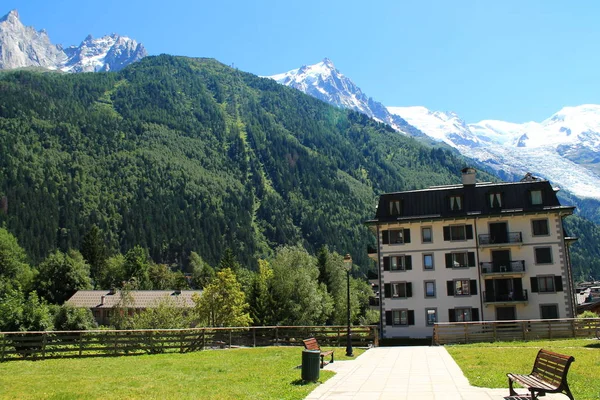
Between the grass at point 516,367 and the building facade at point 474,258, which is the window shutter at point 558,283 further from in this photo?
the grass at point 516,367

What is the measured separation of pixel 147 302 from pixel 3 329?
256 ft

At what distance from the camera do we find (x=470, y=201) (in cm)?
5644

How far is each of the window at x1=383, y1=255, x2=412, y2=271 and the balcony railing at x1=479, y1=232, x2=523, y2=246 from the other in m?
7.42

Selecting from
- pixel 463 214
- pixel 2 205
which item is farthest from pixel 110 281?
pixel 463 214

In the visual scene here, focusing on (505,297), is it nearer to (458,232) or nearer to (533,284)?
(533,284)

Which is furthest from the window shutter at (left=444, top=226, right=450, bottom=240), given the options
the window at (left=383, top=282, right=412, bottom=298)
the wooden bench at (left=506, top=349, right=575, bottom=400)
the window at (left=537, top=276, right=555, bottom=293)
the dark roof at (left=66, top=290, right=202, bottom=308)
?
the dark roof at (left=66, top=290, right=202, bottom=308)

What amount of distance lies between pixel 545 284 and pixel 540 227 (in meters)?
5.57

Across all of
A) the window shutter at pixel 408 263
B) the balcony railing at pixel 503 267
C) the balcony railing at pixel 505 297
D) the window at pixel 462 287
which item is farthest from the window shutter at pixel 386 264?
the balcony railing at pixel 505 297

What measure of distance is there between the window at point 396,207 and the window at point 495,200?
9.04 meters

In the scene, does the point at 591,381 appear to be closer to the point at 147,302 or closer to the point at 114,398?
the point at 114,398

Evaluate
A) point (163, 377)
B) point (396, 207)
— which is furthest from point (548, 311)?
point (163, 377)

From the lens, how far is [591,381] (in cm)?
1695

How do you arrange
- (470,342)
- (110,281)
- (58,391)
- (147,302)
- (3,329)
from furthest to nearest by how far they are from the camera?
(110,281)
(147,302)
(470,342)
(3,329)
(58,391)

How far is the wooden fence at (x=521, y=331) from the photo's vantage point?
36.9m
